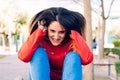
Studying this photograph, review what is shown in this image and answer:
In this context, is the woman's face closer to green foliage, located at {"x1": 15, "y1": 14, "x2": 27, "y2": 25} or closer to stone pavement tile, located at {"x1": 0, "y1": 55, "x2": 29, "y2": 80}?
stone pavement tile, located at {"x1": 0, "y1": 55, "x2": 29, "y2": 80}

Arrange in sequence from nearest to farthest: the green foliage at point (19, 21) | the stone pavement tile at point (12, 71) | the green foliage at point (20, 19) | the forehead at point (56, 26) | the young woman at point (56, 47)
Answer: the young woman at point (56, 47), the forehead at point (56, 26), the stone pavement tile at point (12, 71), the green foliage at point (19, 21), the green foliage at point (20, 19)

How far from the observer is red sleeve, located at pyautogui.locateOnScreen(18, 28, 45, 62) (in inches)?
115

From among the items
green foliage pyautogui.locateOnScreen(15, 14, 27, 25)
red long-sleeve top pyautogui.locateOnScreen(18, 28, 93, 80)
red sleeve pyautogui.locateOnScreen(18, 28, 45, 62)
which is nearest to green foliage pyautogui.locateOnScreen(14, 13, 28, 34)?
green foliage pyautogui.locateOnScreen(15, 14, 27, 25)

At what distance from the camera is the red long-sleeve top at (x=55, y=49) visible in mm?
2924

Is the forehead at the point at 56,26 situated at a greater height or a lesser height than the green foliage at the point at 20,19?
greater

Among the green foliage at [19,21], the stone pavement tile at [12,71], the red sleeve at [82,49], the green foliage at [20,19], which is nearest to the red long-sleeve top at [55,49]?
the red sleeve at [82,49]

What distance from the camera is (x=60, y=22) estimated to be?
9.90 ft

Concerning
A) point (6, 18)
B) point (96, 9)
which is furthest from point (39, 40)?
point (6, 18)

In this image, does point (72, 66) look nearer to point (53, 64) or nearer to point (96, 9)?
point (53, 64)

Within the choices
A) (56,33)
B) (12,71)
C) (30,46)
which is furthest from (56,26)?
(12,71)

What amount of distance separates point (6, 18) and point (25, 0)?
23482 mm

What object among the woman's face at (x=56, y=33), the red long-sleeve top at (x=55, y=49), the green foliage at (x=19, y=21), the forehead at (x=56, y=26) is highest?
the forehead at (x=56, y=26)

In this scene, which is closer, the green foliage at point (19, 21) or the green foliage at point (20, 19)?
the green foliage at point (19, 21)

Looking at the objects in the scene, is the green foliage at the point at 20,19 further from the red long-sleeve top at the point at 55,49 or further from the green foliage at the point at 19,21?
the red long-sleeve top at the point at 55,49
